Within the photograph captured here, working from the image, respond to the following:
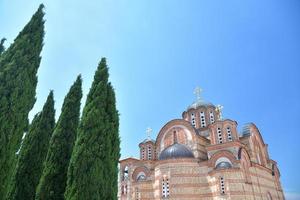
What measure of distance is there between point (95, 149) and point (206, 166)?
44.8 feet

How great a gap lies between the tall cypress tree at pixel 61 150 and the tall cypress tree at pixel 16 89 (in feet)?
5.60

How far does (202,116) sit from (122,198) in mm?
12480

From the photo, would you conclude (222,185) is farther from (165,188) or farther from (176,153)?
(165,188)

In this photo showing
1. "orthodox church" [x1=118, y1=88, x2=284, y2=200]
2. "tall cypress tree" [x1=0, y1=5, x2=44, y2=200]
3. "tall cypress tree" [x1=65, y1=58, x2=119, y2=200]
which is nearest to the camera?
"tall cypress tree" [x1=0, y1=5, x2=44, y2=200]

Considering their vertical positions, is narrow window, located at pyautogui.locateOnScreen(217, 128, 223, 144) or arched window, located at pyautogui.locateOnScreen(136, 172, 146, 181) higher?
narrow window, located at pyautogui.locateOnScreen(217, 128, 223, 144)

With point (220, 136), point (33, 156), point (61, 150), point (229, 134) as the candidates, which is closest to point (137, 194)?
point (220, 136)

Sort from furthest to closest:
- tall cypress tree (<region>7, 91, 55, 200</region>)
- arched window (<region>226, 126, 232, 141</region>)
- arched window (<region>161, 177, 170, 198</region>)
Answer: arched window (<region>226, 126, 232, 141</region>)
arched window (<region>161, 177, 170, 198</region>)
tall cypress tree (<region>7, 91, 55, 200</region>)

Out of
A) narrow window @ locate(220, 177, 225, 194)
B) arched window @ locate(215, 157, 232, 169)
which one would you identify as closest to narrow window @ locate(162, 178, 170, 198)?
narrow window @ locate(220, 177, 225, 194)

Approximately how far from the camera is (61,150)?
10.1 meters

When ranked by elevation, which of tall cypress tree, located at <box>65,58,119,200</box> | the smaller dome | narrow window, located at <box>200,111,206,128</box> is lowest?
tall cypress tree, located at <box>65,58,119,200</box>

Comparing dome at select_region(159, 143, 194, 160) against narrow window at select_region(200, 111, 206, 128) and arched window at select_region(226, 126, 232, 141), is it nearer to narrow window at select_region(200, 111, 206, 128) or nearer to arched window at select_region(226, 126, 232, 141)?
arched window at select_region(226, 126, 232, 141)

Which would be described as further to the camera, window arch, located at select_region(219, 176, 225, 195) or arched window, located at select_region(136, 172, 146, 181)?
arched window, located at select_region(136, 172, 146, 181)

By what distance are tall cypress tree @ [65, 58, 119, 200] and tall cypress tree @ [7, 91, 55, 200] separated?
373 centimetres

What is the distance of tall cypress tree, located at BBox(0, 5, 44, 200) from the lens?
7715 mm
